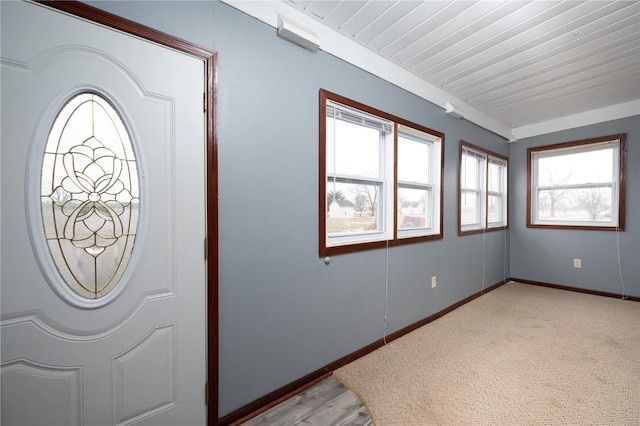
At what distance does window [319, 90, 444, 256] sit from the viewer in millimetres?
2098

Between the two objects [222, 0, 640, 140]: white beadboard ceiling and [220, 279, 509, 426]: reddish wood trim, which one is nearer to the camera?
[220, 279, 509, 426]: reddish wood trim

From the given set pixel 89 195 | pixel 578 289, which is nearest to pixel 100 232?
pixel 89 195

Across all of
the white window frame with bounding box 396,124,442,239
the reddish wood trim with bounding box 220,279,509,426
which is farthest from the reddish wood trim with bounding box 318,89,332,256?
the white window frame with bounding box 396,124,442,239

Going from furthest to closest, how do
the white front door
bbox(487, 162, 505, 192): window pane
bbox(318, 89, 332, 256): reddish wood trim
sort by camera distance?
bbox(487, 162, 505, 192): window pane < bbox(318, 89, 332, 256): reddish wood trim < the white front door

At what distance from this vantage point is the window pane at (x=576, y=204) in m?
3.77

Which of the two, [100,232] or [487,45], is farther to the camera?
[487,45]

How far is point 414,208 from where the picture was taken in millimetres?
2928

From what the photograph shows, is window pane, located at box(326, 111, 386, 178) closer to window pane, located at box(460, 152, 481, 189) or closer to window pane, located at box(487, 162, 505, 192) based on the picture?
window pane, located at box(460, 152, 481, 189)

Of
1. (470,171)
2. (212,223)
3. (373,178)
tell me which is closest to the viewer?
(212,223)

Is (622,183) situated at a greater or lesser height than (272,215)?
greater

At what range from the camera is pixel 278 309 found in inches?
68.6

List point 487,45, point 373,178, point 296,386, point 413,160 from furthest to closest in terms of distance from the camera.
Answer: point 413,160, point 373,178, point 487,45, point 296,386

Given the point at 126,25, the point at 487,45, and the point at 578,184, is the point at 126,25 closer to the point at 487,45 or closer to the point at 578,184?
the point at 487,45

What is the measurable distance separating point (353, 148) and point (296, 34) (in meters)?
0.94
